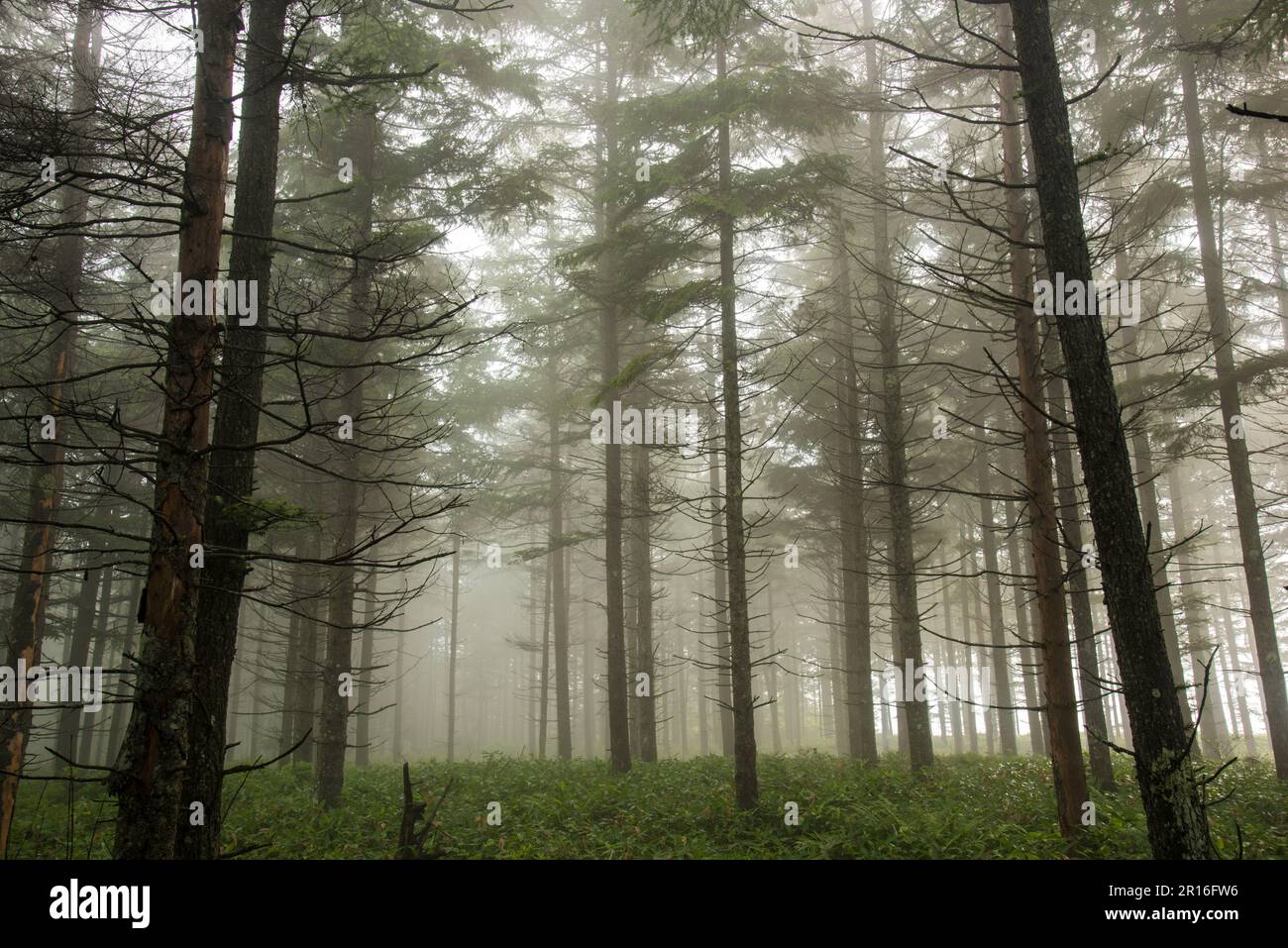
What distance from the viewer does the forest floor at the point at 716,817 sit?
27.8 feet

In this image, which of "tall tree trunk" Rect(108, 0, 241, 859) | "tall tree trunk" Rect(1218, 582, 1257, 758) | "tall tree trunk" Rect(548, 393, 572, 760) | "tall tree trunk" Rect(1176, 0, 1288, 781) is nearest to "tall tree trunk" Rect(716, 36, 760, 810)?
"tall tree trunk" Rect(108, 0, 241, 859)

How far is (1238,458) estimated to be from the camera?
12.2 meters

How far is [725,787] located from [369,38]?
12.7 m

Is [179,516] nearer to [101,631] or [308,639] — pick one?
[308,639]

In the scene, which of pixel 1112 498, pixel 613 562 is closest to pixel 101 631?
pixel 613 562

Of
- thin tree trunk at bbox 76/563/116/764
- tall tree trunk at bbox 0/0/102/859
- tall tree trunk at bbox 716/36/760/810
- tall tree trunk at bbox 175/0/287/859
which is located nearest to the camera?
tall tree trunk at bbox 175/0/287/859

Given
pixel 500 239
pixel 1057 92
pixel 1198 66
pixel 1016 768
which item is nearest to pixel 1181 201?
pixel 1198 66

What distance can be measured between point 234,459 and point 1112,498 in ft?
25.0

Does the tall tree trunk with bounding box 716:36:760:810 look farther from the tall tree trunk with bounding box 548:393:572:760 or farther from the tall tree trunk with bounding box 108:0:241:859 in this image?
the tall tree trunk with bounding box 548:393:572:760

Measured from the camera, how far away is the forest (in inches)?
195

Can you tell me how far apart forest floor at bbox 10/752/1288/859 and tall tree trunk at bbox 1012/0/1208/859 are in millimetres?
3727
